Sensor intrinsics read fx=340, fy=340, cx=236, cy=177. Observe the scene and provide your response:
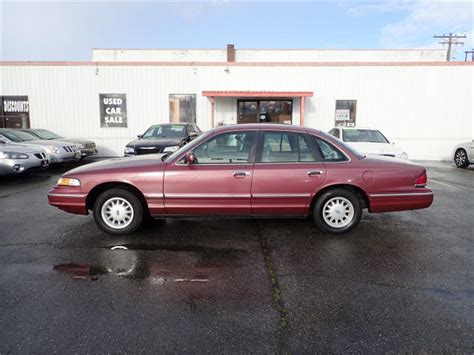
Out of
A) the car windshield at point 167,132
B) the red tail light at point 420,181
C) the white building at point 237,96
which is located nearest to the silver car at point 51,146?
the car windshield at point 167,132

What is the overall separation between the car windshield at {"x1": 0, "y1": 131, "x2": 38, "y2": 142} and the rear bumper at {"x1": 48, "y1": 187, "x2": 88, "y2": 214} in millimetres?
8133

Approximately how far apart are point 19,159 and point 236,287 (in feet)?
27.5

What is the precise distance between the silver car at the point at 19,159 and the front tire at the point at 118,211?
5800 millimetres

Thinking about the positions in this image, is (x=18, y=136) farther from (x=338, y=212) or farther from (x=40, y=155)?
(x=338, y=212)

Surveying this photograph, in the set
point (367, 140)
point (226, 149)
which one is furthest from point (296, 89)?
point (226, 149)

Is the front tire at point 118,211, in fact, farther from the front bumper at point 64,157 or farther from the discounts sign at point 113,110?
the discounts sign at point 113,110

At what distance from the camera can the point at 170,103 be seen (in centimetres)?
1538

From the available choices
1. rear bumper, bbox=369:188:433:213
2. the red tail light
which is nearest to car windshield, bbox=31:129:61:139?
rear bumper, bbox=369:188:433:213

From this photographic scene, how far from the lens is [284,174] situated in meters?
4.63

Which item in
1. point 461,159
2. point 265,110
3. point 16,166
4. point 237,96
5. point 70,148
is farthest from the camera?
point 265,110

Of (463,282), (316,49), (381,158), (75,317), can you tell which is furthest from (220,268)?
(316,49)

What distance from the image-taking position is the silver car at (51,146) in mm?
10852

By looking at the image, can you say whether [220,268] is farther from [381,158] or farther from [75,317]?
[381,158]

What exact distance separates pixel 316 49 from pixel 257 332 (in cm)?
3326
